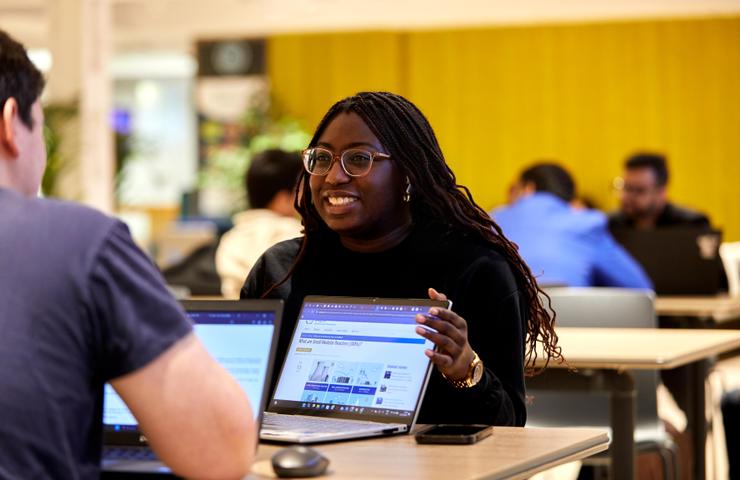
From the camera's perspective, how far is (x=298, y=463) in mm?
1806

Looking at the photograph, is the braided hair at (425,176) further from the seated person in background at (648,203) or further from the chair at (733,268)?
the seated person in background at (648,203)

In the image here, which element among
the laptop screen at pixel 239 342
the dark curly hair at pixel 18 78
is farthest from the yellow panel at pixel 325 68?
the dark curly hair at pixel 18 78

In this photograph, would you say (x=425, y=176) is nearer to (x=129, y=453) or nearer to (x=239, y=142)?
(x=129, y=453)

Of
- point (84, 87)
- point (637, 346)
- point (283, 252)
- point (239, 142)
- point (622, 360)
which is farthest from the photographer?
point (239, 142)

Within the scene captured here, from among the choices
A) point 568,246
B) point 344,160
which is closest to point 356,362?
point 344,160

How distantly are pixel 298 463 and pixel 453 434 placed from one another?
40cm

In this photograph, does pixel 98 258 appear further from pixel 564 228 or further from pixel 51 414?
pixel 564 228

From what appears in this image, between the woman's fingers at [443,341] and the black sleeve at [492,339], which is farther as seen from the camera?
the black sleeve at [492,339]

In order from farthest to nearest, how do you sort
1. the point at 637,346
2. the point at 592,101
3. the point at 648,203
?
the point at 592,101
the point at 648,203
the point at 637,346

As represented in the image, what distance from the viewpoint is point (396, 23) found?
12.8m

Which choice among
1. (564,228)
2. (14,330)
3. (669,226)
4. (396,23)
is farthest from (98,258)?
(396,23)

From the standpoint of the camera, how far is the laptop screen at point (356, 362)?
86.4 inches

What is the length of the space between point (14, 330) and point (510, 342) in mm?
1224

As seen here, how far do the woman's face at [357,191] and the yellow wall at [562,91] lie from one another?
10055 mm
